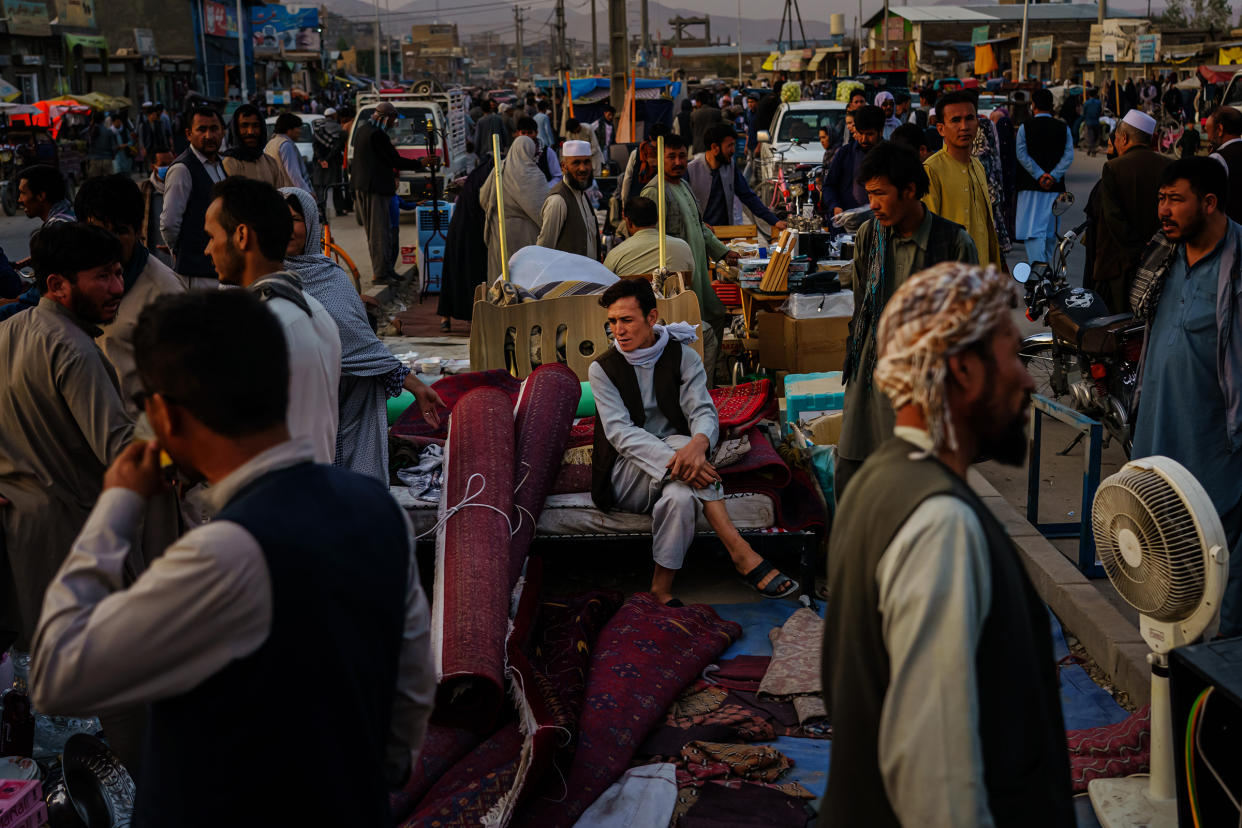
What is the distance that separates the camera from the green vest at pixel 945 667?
1.93 meters

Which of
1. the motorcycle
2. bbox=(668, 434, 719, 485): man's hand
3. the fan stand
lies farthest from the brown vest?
the fan stand

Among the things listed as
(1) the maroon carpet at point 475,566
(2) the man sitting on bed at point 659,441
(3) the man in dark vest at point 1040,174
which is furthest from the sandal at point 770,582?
(3) the man in dark vest at point 1040,174

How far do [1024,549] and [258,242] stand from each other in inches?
151

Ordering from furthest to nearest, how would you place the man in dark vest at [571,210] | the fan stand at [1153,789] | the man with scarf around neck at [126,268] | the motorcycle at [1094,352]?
the man in dark vest at [571,210], the motorcycle at [1094,352], the man with scarf around neck at [126,268], the fan stand at [1153,789]

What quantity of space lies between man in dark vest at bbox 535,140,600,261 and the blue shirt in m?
5.20

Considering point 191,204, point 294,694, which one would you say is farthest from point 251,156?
point 294,694

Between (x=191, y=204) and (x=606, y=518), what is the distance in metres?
3.22

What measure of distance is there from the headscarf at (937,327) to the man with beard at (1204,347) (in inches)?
124

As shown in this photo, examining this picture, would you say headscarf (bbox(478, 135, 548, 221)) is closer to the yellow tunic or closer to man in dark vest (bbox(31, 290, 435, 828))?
the yellow tunic

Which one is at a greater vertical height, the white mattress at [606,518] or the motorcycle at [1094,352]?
the motorcycle at [1094,352]

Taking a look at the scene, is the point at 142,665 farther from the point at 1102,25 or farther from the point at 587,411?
the point at 1102,25

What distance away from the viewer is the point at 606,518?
579 centimetres

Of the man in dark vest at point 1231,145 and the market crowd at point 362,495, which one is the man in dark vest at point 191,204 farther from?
the man in dark vest at point 1231,145

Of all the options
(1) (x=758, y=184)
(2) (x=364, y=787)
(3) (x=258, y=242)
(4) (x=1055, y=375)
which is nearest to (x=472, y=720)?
(3) (x=258, y=242)
